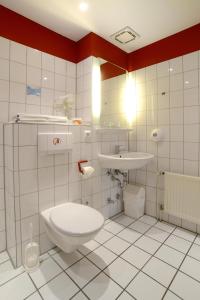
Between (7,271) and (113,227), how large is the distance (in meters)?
1.09

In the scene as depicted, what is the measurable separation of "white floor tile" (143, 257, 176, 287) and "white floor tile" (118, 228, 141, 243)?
32 cm

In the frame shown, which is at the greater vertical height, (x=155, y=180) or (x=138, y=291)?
(x=155, y=180)

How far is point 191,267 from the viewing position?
1391 mm

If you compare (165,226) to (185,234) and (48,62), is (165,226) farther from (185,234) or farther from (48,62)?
(48,62)

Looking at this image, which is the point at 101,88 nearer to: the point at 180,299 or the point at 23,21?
the point at 23,21

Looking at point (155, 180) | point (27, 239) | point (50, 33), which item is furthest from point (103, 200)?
point (50, 33)

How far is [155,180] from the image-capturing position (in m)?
2.21

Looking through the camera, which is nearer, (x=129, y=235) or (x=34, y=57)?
(x=34, y=57)

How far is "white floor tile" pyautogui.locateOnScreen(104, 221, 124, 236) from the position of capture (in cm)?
193

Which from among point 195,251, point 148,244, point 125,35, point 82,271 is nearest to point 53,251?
point 82,271

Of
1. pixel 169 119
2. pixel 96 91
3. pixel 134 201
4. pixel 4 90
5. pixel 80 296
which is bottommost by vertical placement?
pixel 80 296

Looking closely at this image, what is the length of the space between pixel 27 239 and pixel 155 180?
Answer: 156 centimetres

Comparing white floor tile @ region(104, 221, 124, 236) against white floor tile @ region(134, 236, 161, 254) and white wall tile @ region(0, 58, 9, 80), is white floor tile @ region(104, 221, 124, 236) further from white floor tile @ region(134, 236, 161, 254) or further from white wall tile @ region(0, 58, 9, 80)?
white wall tile @ region(0, 58, 9, 80)

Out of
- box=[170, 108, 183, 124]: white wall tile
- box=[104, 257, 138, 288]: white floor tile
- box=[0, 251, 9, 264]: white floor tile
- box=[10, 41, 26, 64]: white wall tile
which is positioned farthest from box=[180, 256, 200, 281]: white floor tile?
box=[10, 41, 26, 64]: white wall tile
